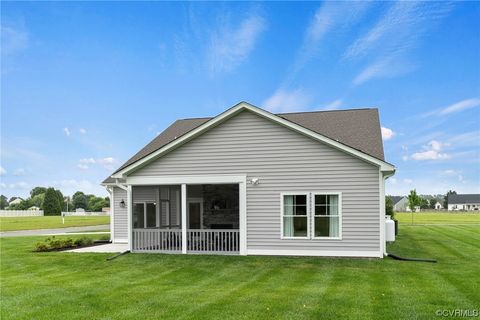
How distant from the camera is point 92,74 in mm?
21656

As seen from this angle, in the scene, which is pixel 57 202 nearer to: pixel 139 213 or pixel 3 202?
pixel 139 213

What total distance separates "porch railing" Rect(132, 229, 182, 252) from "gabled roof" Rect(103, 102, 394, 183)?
258 centimetres

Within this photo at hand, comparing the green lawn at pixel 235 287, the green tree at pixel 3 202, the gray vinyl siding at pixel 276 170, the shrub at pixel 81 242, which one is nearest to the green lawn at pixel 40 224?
the shrub at pixel 81 242

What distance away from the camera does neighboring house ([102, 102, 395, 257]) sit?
42.2 ft

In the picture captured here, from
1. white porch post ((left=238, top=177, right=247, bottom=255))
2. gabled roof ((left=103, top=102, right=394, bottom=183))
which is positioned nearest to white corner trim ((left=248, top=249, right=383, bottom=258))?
white porch post ((left=238, top=177, right=247, bottom=255))

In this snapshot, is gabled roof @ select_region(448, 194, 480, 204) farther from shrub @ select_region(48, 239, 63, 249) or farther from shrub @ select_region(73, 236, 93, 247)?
shrub @ select_region(48, 239, 63, 249)

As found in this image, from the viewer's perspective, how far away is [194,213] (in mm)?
18859

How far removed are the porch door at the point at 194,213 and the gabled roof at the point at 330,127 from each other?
3.20 m

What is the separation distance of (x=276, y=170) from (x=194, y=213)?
6572 millimetres

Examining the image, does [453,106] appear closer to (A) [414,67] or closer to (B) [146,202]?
(A) [414,67]

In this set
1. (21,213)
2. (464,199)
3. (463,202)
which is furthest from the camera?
(464,199)

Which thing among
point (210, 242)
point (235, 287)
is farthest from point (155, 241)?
point (235, 287)

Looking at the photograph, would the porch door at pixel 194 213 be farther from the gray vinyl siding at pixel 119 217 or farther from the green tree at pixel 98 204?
the green tree at pixel 98 204

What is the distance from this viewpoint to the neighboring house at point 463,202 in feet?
364
